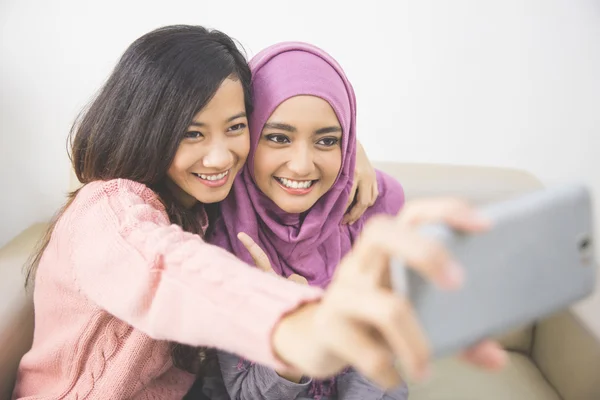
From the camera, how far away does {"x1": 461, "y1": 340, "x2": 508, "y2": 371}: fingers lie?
453 mm

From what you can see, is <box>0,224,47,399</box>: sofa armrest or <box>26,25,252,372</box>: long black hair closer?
<box>26,25,252,372</box>: long black hair

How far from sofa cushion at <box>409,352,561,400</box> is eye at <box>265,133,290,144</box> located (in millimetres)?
687

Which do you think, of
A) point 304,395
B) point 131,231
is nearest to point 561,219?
point 131,231

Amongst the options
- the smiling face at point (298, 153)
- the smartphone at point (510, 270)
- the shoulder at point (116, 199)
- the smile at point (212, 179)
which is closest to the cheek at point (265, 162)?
the smiling face at point (298, 153)

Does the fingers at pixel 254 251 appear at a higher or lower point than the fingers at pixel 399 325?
lower

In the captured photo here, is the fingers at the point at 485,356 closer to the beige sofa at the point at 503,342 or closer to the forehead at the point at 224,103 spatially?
the forehead at the point at 224,103

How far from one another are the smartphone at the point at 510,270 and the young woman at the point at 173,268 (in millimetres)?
24

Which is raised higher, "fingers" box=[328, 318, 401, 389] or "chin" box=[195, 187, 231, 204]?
"fingers" box=[328, 318, 401, 389]

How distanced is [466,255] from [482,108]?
4.90ft

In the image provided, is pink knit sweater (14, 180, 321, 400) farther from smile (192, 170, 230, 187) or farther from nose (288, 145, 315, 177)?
nose (288, 145, 315, 177)

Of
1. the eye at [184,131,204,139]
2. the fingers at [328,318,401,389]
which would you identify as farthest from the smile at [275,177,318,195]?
the fingers at [328,318,401,389]

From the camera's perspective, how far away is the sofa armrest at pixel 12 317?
1089mm

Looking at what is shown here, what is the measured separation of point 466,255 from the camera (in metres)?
0.44

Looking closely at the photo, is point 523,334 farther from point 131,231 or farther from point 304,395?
point 131,231
